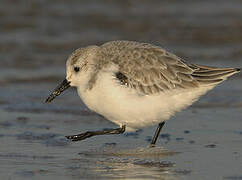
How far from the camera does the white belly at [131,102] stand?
6336mm

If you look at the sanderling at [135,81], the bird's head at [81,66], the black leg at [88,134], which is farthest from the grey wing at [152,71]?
the black leg at [88,134]

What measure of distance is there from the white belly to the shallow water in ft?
1.17

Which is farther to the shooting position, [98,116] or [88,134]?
[98,116]

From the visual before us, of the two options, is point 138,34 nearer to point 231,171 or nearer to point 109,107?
point 109,107

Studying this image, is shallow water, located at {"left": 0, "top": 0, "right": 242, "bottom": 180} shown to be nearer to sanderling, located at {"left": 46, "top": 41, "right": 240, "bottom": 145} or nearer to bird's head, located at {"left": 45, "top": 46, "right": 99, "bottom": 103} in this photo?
sanderling, located at {"left": 46, "top": 41, "right": 240, "bottom": 145}

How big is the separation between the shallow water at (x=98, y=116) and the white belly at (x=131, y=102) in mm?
357

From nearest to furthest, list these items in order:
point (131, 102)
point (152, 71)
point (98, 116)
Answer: point (131, 102) → point (152, 71) → point (98, 116)

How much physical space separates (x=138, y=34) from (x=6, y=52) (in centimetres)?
276

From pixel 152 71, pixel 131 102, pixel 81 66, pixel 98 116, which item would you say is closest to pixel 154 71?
pixel 152 71

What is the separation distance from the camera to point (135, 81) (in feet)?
21.2

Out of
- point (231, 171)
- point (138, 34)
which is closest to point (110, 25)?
point (138, 34)

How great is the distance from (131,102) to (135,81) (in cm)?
23

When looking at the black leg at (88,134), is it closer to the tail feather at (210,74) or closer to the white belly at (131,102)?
the white belly at (131,102)

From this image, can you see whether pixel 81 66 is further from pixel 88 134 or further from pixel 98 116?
pixel 98 116
